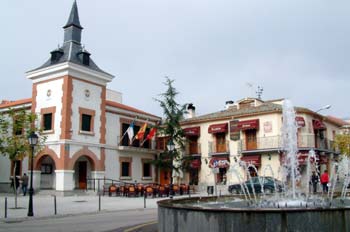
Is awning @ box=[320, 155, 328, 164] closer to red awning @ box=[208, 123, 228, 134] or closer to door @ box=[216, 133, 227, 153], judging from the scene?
door @ box=[216, 133, 227, 153]

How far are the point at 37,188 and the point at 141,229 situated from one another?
22.0m

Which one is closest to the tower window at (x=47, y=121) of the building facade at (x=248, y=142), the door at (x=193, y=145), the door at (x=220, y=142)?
the building facade at (x=248, y=142)

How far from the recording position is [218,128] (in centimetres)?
3628

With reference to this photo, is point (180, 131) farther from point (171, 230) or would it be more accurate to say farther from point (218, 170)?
point (171, 230)

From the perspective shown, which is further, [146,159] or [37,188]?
[146,159]

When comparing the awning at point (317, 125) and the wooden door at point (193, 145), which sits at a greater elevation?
the awning at point (317, 125)

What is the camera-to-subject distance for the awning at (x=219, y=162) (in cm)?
3610

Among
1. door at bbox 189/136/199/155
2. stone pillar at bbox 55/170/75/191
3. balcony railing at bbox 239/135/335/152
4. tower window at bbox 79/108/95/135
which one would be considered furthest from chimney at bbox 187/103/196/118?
stone pillar at bbox 55/170/75/191

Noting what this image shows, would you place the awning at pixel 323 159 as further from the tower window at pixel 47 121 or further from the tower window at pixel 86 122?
the tower window at pixel 47 121

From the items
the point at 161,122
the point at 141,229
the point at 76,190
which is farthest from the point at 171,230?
the point at 161,122

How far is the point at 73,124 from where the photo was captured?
3069 cm

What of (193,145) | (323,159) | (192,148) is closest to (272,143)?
(323,159)

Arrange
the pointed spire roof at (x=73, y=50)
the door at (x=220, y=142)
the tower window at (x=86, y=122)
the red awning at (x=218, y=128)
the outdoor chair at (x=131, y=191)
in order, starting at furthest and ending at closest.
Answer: the door at (x=220, y=142) < the red awning at (x=218, y=128) < the pointed spire roof at (x=73, y=50) < the tower window at (x=86, y=122) < the outdoor chair at (x=131, y=191)

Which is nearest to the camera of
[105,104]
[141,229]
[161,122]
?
[141,229]
